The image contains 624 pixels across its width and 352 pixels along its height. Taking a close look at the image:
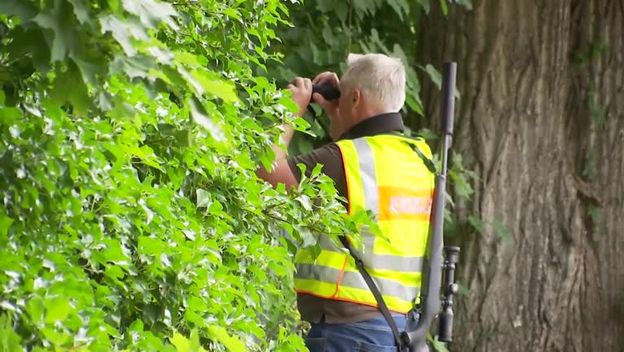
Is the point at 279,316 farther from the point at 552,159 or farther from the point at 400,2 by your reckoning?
the point at 552,159

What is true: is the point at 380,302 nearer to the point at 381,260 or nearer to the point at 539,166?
the point at 381,260

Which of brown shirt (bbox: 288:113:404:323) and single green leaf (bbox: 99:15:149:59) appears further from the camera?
brown shirt (bbox: 288:113:404:323)

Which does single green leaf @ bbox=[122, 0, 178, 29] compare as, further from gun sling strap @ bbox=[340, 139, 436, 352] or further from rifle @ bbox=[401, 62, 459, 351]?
rifle @ bbox=[401, 62, 459, 351]

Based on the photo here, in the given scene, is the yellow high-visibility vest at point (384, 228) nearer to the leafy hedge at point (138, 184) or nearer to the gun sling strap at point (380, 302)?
the gun sling strap at point (380, 302)

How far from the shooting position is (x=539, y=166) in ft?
22.3

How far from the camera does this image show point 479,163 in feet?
21.9

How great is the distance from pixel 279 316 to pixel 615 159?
3055 mm

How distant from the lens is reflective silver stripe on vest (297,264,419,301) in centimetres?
410

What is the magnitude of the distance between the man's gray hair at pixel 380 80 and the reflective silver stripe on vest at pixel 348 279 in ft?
1.94

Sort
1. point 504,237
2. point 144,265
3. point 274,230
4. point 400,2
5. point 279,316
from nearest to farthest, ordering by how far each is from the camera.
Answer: point 144,265, point 274,230, point 279,316, point 400,2, point 504,237

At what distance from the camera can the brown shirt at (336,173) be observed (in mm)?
4027

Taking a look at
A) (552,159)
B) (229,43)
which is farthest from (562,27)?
(229,43)

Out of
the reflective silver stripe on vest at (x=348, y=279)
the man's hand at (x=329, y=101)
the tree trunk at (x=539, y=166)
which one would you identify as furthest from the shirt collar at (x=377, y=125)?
the tree trunk at (x=539, y=166)

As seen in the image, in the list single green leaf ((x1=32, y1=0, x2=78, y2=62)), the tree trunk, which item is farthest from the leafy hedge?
the tree trunk
